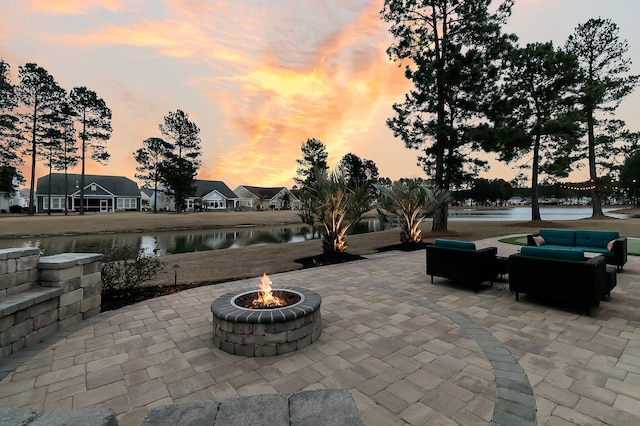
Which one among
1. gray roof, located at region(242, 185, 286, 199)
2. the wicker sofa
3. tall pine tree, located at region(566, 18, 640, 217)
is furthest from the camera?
gray roof, located at region(242, 185, 286, 199)

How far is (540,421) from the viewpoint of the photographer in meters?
2.14

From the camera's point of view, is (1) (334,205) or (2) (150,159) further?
(2) (150,159)

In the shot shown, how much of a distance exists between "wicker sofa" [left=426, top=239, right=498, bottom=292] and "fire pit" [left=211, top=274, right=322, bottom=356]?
11.5ft

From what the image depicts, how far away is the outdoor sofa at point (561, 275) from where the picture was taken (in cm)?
415

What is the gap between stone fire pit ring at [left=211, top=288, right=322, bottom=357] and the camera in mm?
3195

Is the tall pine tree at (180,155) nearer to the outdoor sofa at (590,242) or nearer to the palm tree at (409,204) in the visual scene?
the palm tree at (409,204)

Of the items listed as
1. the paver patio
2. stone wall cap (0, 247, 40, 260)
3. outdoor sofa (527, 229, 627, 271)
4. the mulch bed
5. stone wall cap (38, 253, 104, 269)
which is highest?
stone wall cap (0, 247, 40, 260)

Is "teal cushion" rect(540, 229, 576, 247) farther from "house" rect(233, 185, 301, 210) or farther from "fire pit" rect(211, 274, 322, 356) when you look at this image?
"house" rect(233, 185, 301, 210)

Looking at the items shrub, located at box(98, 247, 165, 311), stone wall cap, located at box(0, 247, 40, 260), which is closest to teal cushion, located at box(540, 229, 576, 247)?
shrub, located at box(98, 247, 165, 311)

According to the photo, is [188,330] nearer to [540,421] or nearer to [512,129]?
[540,421]

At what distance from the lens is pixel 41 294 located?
356cm

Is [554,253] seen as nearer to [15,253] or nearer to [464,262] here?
[464,262]

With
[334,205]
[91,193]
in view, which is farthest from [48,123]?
[334,205]

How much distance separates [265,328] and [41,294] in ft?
9.73
